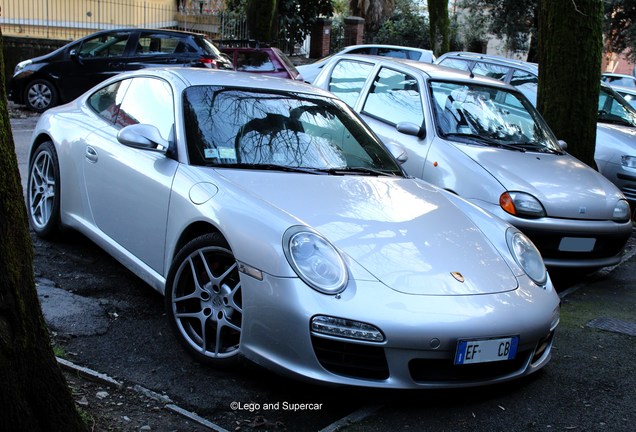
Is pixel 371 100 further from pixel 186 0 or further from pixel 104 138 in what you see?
pixel 186 0

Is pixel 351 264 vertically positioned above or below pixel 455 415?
above

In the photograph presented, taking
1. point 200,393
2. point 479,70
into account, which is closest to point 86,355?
point 200,393

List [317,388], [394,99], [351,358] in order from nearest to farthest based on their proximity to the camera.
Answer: [351,358] → [317,388] → [394,99]

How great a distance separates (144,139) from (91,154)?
0.97m

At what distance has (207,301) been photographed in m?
4.27

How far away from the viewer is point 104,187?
5.42 m

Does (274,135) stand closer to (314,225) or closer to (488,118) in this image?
(314,225)

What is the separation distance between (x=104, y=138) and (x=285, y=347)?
257 centimetres

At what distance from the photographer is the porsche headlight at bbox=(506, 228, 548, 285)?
4.45 metres

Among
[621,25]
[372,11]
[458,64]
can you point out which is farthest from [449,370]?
[372,11]

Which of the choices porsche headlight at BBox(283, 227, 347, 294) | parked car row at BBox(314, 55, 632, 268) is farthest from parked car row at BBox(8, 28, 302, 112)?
porsche headlight at BBox(283, 227, 347, 294)

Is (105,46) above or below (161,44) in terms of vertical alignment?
below

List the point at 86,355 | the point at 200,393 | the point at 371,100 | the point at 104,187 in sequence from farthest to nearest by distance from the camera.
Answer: the point at 371,100, the point at 104,187, the point at 86,355, the point at 200,393

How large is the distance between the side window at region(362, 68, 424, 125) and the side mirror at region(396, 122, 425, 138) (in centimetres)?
23
